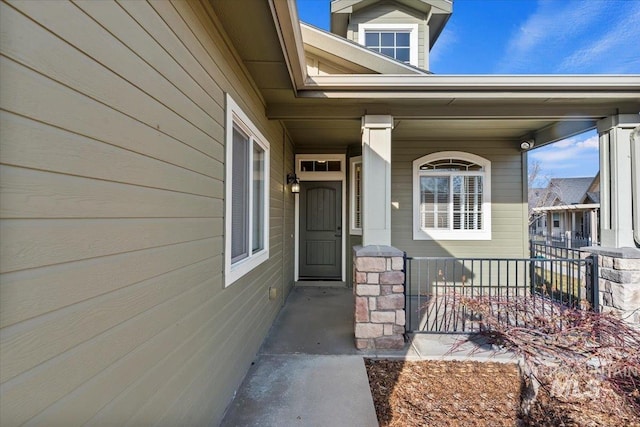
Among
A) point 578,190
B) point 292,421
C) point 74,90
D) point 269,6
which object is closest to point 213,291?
point 292,421

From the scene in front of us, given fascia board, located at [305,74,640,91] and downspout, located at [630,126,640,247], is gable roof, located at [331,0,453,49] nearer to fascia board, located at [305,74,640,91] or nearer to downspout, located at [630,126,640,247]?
fascia board, located at [305,74,640,91]

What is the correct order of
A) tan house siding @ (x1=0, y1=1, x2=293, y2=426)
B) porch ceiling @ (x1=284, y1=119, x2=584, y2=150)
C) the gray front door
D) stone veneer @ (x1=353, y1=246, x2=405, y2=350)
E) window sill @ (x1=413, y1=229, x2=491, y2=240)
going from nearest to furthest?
tan house siding @ (x1=0, y1=1, x2=293, y2=426) < stone veneer @ (x1=353, y1=246, x2=405, y2=350) < porch ceiling @ (x1=284, y1=119, x2=584, y2=150) < window sill @ (x1=413, y1=229, x2=491, y2=240) < the gray front door

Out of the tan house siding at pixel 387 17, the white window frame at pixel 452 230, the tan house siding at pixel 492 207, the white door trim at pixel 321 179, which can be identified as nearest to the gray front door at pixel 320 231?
the white door trim at pixel 321 179

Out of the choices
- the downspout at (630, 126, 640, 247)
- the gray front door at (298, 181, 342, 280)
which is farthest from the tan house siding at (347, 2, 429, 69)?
the downspout at (630, 126, 640, 247)

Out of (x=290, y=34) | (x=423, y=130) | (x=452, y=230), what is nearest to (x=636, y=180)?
(x=452, y=230)

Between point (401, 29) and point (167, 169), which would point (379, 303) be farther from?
point (401, 29)

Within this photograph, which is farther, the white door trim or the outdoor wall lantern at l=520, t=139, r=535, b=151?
the white door trim

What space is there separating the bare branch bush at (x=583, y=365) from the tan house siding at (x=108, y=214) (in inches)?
82.5

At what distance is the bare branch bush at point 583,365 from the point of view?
1.90 metres

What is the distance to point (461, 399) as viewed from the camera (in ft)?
7.70

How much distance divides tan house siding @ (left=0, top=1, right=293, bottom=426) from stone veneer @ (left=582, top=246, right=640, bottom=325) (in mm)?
4112

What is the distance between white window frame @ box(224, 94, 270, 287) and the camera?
2.24 meters

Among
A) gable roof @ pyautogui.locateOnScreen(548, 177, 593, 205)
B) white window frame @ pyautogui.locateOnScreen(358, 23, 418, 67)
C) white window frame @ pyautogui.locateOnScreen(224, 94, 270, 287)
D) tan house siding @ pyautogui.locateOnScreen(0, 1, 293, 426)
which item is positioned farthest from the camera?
gable roof @ pyautogui.locateOnScreen(548, 177, 593, 205)

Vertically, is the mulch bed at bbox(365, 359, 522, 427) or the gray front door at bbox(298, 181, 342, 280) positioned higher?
the gray front door at bbox(298, 181, 342, 280)
